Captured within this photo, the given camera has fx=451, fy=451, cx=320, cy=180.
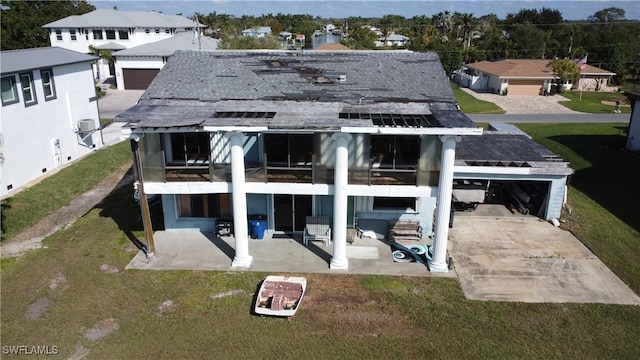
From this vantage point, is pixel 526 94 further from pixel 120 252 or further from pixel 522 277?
pixel 120 252

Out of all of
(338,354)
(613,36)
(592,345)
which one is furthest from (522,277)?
(613,36)

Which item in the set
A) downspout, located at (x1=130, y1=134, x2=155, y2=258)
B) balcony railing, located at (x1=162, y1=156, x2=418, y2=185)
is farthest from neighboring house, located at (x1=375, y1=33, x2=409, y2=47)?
downspout, located at (x1=130, y1=134, x2=155, y2=258)

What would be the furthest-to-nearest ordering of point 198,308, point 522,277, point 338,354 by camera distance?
point 522,277 < point 198,308 < point 338,354

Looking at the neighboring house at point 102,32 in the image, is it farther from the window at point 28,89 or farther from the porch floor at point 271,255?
the porch floor at point 271,255

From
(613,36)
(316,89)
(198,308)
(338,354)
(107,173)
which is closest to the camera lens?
(338,354)

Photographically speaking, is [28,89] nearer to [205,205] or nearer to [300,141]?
[205,205]

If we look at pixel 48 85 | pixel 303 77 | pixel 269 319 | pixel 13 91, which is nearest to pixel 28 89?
pixel 13 91
